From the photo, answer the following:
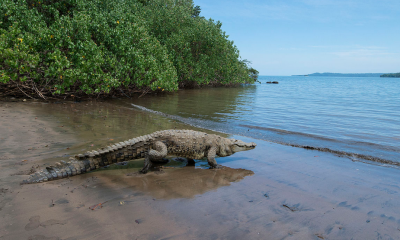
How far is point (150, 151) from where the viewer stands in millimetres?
5383

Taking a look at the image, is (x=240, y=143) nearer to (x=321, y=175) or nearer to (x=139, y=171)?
(x=321, y=175)

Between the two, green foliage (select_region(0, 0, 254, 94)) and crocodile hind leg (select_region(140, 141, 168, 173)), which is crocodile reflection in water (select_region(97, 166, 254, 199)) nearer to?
crocodile hind leg (select_region(140, 141, 168, 173))

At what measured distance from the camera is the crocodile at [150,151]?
4.64 m

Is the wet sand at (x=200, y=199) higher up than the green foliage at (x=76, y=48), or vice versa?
the green foliage at (x=76, y=48)

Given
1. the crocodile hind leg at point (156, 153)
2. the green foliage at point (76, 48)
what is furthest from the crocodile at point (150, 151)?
the green foliage at point (76, 48)

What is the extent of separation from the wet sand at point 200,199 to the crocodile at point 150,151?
0.19m

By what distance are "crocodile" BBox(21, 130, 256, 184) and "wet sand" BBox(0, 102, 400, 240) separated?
188 mm

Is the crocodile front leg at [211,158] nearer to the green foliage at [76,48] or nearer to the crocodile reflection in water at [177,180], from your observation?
the crocodile reflection in water at [177,180]

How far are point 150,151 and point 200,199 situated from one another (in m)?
1.76

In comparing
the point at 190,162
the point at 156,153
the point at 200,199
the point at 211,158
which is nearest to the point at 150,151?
the point at 156,153

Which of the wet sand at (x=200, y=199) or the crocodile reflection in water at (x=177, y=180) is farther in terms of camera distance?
the crocodile reflection in water at (x=177, y=180)

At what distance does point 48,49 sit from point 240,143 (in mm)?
12318

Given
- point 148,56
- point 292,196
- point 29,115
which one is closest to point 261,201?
point 292,196

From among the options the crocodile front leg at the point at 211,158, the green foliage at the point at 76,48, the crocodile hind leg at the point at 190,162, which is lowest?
the crocodile hind leg at the point at 190,162
